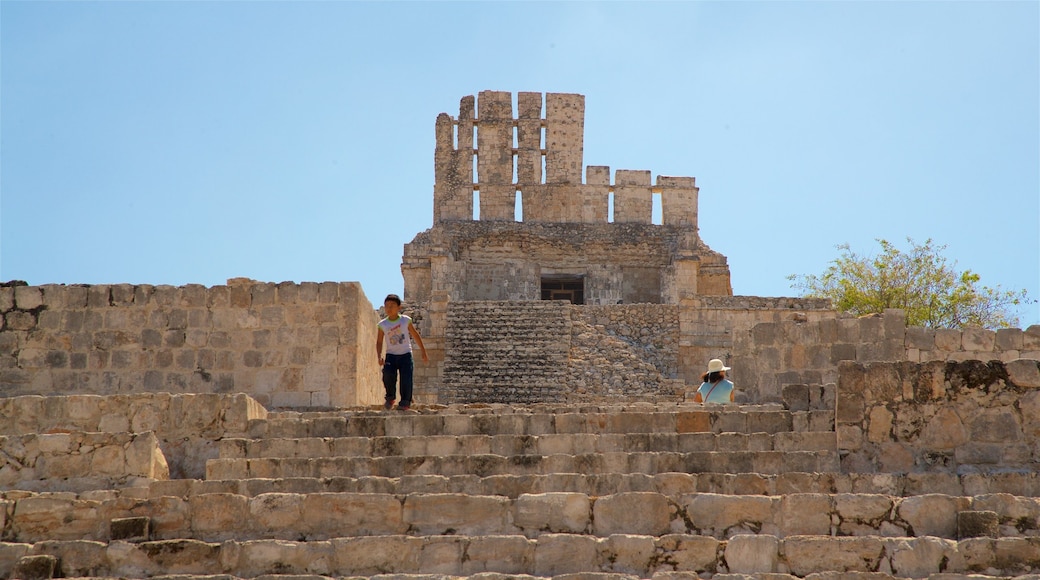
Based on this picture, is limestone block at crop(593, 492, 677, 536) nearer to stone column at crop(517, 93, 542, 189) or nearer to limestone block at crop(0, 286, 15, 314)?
limestone block at crop(0, 286, 15, 314)

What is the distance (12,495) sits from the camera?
8180 mm

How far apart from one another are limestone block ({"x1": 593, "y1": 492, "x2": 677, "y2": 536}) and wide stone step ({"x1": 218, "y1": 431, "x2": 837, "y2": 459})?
3.58ft

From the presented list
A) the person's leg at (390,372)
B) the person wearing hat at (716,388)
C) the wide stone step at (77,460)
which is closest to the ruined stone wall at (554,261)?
the person's leg at (390,372)

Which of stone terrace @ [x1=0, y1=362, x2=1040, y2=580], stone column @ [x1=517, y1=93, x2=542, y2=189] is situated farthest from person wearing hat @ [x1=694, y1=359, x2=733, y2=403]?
stone column @ [x1=517, y1=93, x2=542, y2=189]

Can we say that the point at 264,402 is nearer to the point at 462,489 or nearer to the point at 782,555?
the point at 462,489

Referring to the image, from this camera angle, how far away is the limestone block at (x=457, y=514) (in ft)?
24.9

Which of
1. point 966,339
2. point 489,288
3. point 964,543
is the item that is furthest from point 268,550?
point 489,288

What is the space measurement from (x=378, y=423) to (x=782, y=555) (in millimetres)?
3176

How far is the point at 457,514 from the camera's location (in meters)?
7.63

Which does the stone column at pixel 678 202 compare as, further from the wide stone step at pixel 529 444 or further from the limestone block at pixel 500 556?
the limestone block at pixel 500 556

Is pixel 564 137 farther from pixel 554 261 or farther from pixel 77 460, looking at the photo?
pixel 77 460

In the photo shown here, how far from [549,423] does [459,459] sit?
2.94ft

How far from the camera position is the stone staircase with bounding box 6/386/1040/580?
7164 millimetres

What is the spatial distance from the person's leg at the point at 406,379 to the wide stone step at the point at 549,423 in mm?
1204
